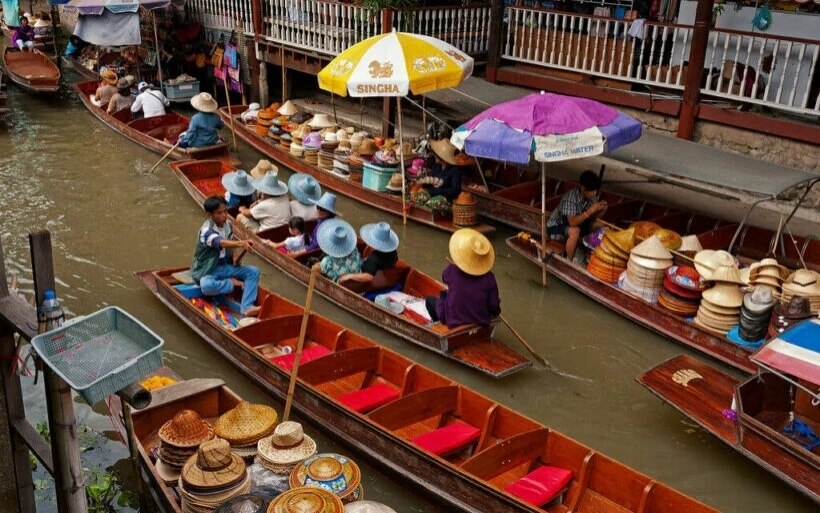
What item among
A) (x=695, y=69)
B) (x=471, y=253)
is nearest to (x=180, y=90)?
(x=695, y=69)

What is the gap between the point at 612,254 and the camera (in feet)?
26.9

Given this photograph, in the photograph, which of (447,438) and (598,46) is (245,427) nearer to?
(447,438)

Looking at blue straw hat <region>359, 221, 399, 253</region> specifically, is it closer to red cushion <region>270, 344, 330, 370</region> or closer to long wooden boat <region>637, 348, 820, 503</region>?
red cushion <region>270, 344, 330, 370</region>

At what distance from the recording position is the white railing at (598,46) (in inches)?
430

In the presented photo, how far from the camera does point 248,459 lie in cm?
511

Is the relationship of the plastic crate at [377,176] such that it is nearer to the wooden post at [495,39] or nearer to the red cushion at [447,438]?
the wooden post at [495,39]

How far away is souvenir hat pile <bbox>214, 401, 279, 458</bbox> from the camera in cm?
506

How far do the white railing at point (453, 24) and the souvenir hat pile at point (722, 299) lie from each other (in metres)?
6.87

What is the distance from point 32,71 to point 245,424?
16445 mm

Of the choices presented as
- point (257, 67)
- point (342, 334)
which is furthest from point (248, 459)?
point (257, 67)

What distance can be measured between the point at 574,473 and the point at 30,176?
425 inches

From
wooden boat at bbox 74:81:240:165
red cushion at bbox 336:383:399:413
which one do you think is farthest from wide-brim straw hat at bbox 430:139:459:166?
red cushion at bbox 336:383:399:413

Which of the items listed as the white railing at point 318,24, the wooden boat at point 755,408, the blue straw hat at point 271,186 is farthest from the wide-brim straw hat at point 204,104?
the wooden boat at point 755,408

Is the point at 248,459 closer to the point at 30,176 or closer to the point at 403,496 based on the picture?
the point at 403,496
